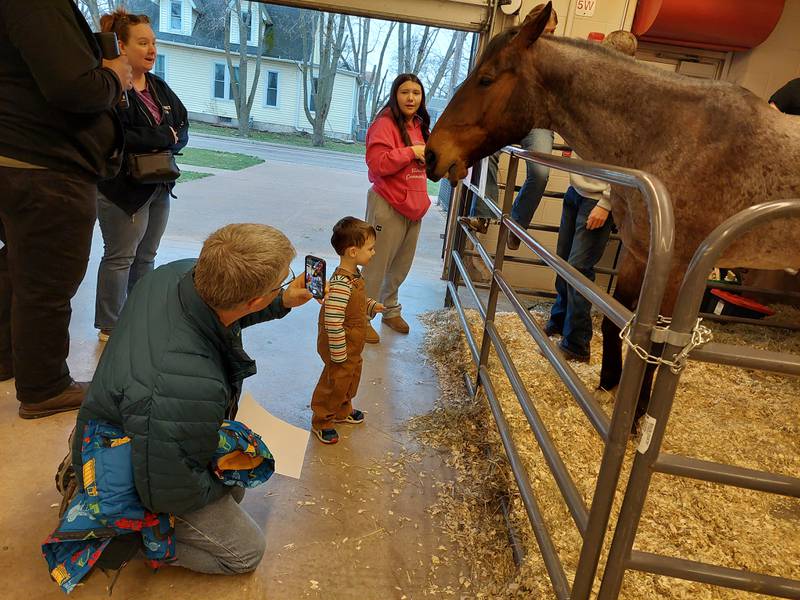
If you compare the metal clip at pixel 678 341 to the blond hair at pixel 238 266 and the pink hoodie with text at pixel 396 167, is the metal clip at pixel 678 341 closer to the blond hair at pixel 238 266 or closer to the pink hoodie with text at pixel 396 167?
the blond hair at pixel 238 266

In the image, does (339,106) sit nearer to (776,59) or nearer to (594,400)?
(776,59)

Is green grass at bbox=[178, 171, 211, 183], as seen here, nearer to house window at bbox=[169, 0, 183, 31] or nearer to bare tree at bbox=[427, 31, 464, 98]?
bare tree at bbox=[427, 31, 464, 98]

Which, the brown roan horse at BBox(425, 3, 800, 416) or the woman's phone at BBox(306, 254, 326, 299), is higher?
the brown roan horse at BBox(425, 3, 800, 416)

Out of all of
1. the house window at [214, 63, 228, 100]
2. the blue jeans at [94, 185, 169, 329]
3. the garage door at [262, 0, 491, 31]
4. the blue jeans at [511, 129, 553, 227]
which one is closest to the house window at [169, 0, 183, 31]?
the house window at [214, 63, 228, 100]

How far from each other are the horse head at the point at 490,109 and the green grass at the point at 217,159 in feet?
27.8

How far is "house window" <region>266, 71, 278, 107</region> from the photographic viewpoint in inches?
685

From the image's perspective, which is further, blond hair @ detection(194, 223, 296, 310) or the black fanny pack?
the black fanny pack

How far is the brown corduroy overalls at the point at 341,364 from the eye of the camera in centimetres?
226

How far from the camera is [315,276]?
1.79m

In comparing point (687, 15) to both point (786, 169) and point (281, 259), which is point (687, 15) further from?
point (281, 259)

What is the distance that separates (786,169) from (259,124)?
17.8 meters

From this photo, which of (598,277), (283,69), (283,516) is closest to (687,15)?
(598,277)

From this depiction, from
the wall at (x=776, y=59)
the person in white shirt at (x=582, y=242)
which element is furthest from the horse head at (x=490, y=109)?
the wall at (x=776, y=59)

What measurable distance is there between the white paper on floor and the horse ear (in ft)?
5.75
